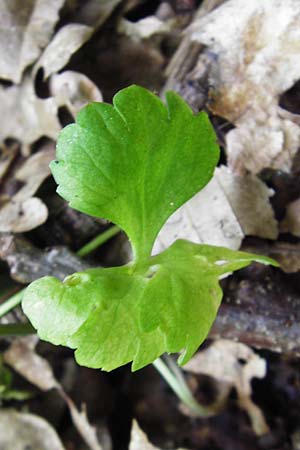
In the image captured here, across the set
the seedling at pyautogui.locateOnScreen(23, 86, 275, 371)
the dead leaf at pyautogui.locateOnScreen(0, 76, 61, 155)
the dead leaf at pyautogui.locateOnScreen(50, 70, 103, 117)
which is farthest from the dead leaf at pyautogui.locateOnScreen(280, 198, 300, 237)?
the dead leaf at pyautogui.locateOnScreen(0, 76, 61, 155)

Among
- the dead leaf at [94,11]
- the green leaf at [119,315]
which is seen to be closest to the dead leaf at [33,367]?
the green leaf at [119,315]

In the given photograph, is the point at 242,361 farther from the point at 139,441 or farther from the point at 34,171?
the point at 34,171

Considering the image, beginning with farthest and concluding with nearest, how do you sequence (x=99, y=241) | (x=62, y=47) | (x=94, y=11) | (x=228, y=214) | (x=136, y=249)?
(x=94, y=11), (x=62, y=47), (x=99, y=241), (x=228, y=214), (x=136, y=249)

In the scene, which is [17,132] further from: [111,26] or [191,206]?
[191,206]

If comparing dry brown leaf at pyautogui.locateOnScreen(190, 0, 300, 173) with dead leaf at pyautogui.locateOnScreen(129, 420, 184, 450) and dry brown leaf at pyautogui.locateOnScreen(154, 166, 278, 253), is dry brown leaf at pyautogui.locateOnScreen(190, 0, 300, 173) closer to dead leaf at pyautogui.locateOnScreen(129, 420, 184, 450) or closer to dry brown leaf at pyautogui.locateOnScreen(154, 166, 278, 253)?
dry brown leaf at pyautogui.locateOnScreen(154, 166, 278, 253)

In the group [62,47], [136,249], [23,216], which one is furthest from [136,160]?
[62,47]

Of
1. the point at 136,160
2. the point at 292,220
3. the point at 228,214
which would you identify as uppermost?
the point at 136,160

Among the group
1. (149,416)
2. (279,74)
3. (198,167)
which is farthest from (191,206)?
(149,416)
